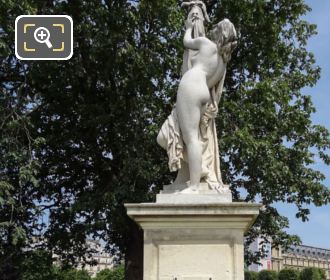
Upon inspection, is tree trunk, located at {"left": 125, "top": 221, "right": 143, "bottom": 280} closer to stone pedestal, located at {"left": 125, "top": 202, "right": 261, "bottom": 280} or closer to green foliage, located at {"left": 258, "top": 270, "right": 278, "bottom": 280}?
stone pedestal, located at {"left": 125, "top": 202, "right": 261, "bottom": 280}

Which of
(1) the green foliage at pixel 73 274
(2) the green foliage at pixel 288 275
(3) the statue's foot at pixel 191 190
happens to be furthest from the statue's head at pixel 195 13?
(2) the green foliage at pixel 288 275

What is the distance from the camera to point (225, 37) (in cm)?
829

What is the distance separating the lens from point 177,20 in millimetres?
15258

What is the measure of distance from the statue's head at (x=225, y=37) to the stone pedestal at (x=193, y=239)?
7.07 feet

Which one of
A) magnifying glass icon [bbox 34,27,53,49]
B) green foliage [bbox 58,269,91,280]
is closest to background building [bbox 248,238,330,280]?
green foliage [bbox 58,269,91,280]

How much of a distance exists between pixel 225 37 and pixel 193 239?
2.67 meters

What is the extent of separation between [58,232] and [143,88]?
4.63m

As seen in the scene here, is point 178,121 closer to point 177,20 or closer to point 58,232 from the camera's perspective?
point 177,20

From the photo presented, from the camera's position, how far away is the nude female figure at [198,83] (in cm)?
791

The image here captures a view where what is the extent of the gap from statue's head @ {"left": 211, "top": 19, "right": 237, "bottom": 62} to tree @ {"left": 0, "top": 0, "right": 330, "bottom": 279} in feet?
22.0

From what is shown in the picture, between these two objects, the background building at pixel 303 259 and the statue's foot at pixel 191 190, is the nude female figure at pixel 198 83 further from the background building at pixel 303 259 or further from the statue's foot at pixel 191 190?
the background building at pixel 303 259

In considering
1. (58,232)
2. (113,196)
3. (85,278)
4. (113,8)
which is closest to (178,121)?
(113,196)

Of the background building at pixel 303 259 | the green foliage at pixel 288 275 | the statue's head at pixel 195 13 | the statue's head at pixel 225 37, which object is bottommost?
the statue's head at pixel 225 37

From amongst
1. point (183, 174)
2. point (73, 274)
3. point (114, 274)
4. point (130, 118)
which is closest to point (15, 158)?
point (130, 118)
